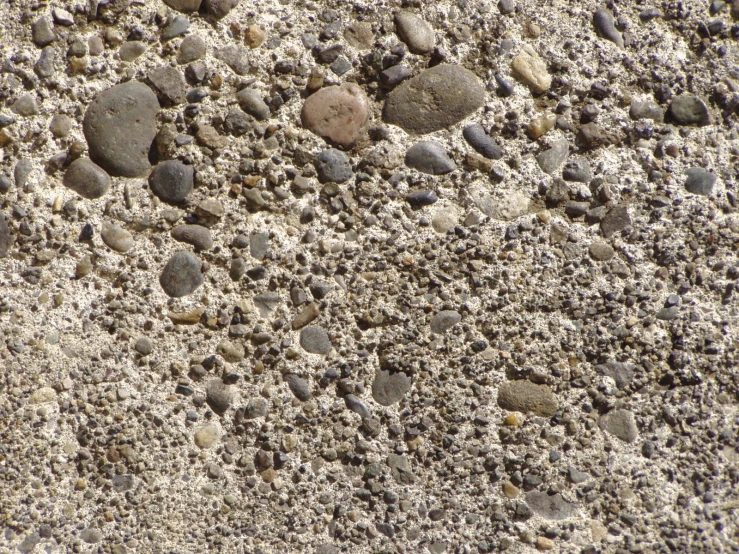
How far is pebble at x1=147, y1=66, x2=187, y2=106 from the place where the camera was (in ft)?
3.56

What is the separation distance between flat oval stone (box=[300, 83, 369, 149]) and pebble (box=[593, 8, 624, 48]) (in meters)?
0.50

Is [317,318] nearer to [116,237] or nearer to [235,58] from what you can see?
[116,237]

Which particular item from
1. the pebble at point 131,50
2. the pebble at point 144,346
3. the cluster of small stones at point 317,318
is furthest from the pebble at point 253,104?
the pebble at point 144,346

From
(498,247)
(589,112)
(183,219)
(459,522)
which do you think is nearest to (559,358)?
(498,247)

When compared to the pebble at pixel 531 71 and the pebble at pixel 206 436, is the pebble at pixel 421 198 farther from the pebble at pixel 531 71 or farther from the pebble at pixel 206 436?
the pebble at pixel 206 436

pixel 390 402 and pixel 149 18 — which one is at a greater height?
pixel 149 18

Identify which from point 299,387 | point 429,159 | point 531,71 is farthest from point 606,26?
point 299,387

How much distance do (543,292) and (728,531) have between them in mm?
578

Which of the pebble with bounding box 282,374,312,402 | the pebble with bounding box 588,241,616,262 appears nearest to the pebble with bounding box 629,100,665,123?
the pebble with bounding box 588,241,616,262

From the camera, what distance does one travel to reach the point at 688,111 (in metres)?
1.12

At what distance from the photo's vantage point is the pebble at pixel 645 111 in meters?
1.12

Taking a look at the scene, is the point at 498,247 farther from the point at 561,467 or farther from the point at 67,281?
the point at 67,281

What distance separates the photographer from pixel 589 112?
3.62 feet

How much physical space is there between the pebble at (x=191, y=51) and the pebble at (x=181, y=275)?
0.37 metres
